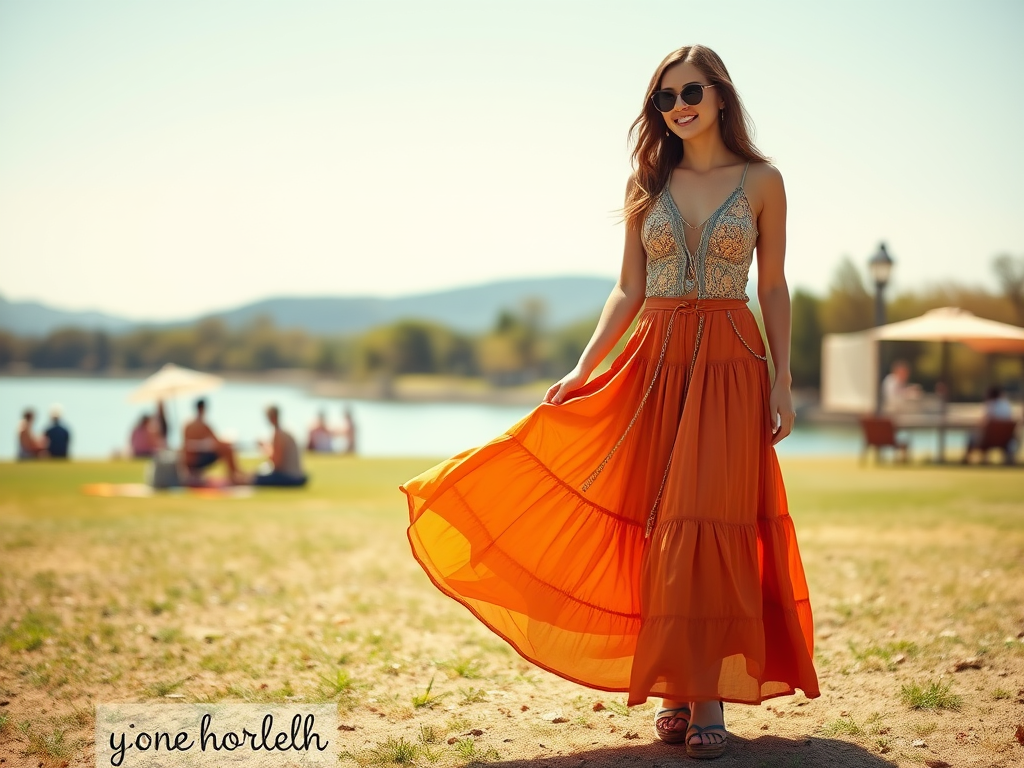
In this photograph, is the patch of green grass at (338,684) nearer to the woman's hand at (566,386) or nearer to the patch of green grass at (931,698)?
the woman's hand at (566,386)

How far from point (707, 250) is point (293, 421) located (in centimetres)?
10594

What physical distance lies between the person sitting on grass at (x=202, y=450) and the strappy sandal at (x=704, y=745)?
13.8 m

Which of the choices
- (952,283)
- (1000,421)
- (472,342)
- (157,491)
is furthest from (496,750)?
(472,342)

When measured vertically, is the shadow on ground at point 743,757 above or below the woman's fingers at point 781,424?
below

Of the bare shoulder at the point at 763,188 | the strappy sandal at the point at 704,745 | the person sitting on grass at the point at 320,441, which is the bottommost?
the person sitting on grass at the point at 320,441

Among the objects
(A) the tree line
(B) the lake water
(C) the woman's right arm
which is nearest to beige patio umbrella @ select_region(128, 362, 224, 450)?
(B) the lake water

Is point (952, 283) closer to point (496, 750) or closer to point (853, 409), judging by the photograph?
point (853, 409)

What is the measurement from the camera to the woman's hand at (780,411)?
11.7 feet

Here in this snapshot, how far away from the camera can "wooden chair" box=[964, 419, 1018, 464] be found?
60.5ft

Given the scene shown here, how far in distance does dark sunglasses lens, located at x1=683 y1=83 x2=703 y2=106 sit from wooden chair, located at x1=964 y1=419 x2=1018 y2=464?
17.1 meters

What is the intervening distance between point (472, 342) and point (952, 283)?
322 feet

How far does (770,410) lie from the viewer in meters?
3.59

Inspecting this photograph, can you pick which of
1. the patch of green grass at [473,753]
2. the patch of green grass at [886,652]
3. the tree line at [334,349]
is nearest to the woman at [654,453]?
the patch of green grass at [473,753]

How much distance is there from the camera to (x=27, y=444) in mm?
22969
